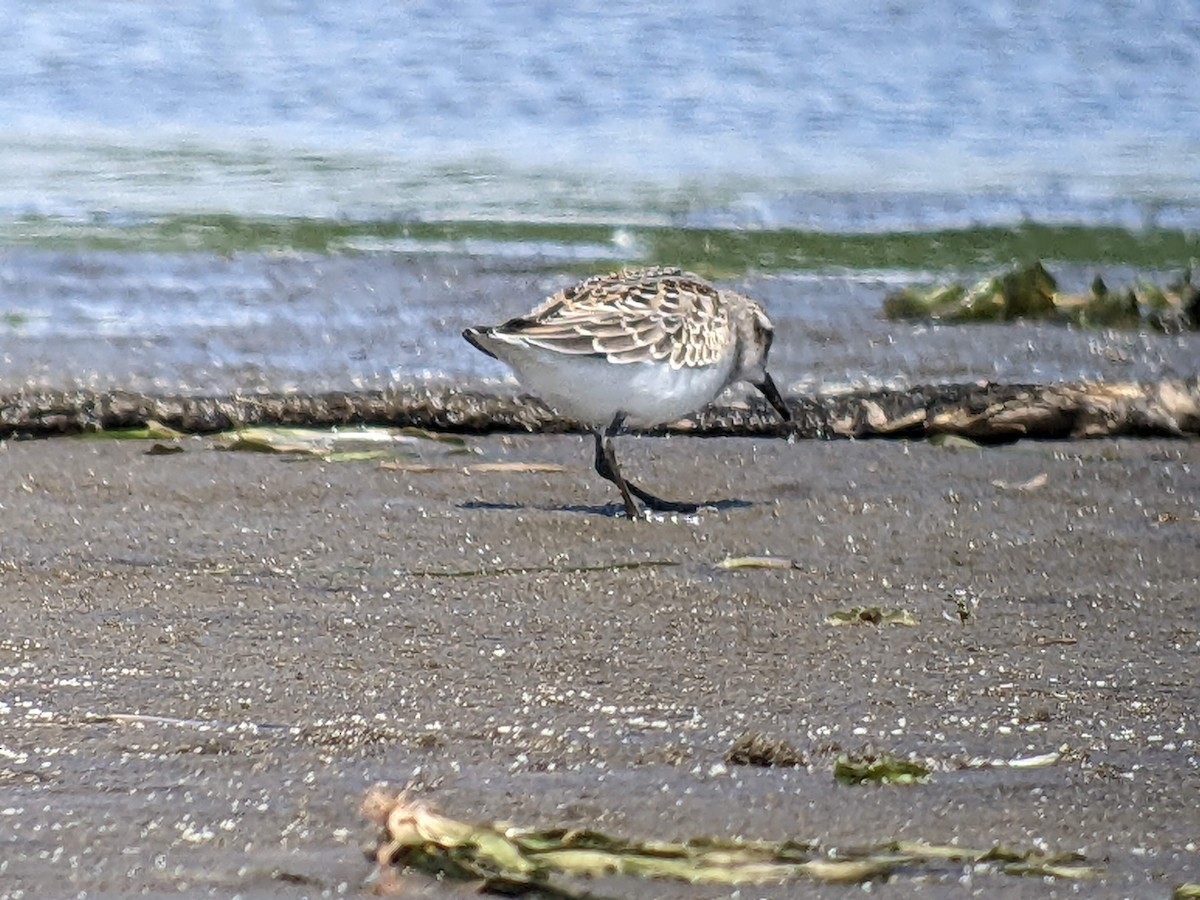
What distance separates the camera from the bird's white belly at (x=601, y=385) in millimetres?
6887

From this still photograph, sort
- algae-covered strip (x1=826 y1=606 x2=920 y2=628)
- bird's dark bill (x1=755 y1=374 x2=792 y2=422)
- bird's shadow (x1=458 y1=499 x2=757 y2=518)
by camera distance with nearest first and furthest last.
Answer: algae-covered strip (x1=826 y1=606 x2=920 y2=628) → bird's shadow (x1=458 y1=499 x2=757 y2=518) → bird's dark bill (x1=755 y1=374 x2=792 y2=422)

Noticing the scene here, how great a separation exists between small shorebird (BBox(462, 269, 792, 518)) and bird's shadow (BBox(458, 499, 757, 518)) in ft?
0.11

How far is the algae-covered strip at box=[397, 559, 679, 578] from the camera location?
5.68 metres

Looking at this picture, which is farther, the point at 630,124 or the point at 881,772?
the point at 630,124

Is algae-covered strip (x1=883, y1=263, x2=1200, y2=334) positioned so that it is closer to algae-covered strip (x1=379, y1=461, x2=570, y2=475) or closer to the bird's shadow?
algae-covered strip (x1=379, y1=461, x2=570, y2=475)

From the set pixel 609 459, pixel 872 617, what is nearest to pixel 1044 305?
pixel 609 459

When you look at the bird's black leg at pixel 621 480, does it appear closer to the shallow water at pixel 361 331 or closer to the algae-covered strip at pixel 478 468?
the algae-covered strip at pixel 478 468

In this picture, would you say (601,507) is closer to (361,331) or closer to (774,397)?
(774,397)

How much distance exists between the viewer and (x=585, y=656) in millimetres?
4898

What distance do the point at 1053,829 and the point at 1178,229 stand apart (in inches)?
451

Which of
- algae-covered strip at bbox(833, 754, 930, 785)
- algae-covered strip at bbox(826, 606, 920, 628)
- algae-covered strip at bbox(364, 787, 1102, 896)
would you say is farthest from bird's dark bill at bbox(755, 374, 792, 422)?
algae-covered strip at bbox(364, 787, 1102, 896)

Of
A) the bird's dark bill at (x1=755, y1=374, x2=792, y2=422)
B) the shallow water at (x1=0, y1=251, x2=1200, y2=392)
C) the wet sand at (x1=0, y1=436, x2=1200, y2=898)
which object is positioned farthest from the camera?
the shallow water at (x1=0, y1=251, x2=1200, y2=392)

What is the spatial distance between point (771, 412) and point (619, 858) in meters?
4.42

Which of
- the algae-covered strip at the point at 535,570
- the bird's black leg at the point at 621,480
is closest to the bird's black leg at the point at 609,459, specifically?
the bird's black leg at the point at 621,480
